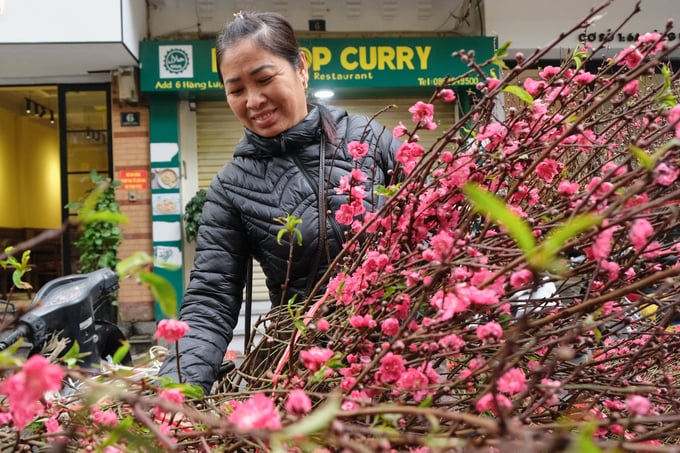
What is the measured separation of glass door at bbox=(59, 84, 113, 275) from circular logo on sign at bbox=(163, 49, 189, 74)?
1.08 meters

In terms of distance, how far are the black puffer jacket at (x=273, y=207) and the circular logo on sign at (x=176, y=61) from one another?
509cm

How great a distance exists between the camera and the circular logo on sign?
6.35 meters

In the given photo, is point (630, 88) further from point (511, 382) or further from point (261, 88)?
point (261, 88)

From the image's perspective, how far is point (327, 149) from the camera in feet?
5.33

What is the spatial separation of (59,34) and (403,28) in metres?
3.78

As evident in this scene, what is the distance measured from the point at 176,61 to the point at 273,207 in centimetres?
532

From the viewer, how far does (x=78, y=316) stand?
257cm

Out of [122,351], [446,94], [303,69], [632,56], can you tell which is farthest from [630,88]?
[303,69]

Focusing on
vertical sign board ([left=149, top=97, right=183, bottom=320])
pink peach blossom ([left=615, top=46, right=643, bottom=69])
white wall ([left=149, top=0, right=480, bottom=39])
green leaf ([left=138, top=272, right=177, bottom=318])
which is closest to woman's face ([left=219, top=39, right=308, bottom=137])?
pink peach blossom ([left=615, top=46, right=643, bottom=69])

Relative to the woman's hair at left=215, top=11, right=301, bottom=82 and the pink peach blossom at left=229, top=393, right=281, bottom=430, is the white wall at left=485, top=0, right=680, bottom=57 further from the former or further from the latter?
the pink peach blossom at left=229, top=393, right=281, bottom=430

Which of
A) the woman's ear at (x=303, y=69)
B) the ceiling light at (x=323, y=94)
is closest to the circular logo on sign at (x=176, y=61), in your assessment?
the ceiling light at (x=323, y=94)

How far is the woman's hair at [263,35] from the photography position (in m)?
1.51

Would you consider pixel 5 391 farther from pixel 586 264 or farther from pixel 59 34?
pixel 59 34

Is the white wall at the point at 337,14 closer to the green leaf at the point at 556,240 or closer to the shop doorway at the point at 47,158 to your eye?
the shop doorway at the point at 47,158
